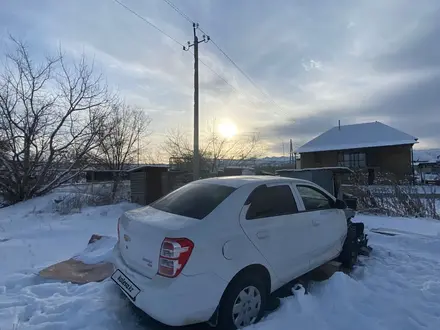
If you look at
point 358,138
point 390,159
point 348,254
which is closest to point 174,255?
point 348,254

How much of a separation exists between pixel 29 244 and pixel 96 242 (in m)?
1.51

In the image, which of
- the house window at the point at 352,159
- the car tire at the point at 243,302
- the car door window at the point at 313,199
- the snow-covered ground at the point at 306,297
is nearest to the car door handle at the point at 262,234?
the car tire at the point at 243,302

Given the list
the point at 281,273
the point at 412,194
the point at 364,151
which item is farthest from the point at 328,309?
the point at 364,151

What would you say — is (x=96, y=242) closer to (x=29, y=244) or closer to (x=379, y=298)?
(x=29, y=244)

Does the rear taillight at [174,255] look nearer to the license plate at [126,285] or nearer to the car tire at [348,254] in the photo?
the license plate at [126,285]

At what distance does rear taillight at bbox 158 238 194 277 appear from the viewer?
2.75 m

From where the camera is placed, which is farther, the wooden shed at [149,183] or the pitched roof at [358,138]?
the pitched roof at [358,138]

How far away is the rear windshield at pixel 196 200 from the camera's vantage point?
3240mm

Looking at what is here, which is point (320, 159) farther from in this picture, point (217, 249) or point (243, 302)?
point (217, 249)

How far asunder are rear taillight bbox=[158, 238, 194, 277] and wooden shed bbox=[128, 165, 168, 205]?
805cm

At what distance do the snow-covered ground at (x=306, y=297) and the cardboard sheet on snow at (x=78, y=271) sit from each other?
165mm

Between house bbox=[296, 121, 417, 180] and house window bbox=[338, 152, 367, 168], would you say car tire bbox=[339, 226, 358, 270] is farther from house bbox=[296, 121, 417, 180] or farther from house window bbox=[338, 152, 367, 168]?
house window bbox=[338, 152, 367, 168]

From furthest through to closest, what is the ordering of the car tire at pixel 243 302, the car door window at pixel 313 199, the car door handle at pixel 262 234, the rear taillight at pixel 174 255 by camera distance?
the car door window at pixel 313 199, the car door handle at pixel 262 234, the car tire at pixel 243 302, the rear taillight at pixel 174 255

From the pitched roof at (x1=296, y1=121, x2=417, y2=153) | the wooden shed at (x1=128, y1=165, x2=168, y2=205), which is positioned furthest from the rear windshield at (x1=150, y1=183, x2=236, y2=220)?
the pitched roof at (x1=296, y1=121, x2=417, y2=153)
